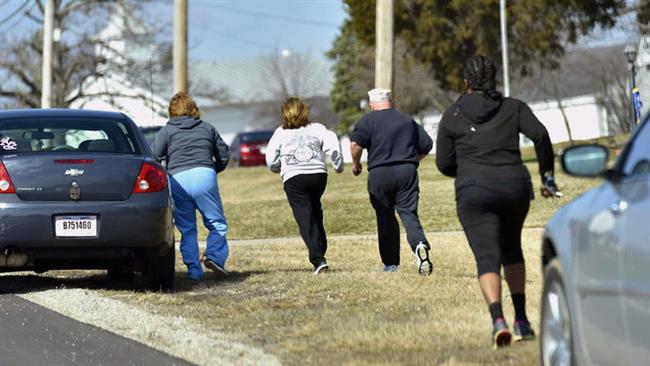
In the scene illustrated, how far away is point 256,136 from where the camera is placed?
5000 centimetres

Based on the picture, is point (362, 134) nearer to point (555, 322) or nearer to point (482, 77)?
point (482, 77)

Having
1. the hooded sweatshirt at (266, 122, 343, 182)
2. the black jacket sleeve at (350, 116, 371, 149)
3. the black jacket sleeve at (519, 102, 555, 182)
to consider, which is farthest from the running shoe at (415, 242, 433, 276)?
the black jacket sleeve at (519, 102, 555, 182)

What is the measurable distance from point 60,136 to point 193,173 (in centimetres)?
139

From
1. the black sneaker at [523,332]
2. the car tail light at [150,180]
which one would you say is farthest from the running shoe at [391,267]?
the black sneaker at [523,332]

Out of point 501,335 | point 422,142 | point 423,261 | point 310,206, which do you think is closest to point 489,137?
point 501,335

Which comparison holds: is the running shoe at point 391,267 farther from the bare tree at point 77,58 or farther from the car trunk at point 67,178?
the bare tree at point 77,58

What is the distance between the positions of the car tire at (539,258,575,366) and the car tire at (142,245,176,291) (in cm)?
573

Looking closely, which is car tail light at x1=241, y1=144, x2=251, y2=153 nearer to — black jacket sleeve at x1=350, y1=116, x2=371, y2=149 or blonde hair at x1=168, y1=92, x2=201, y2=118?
blonde hair at x1=168, y1=92, x2=201, y2=118

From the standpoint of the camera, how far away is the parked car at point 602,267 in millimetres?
5398

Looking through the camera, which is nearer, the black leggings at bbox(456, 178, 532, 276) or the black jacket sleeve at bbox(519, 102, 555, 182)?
the black leggings at bbox(456, 178, 532, 276)

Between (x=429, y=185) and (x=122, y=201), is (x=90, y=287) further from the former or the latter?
(x=429, y=185)

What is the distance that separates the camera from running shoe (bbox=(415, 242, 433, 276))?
1261cm

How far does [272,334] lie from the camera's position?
30.0 feet

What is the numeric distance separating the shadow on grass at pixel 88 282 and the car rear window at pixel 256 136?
3514 centimetres
